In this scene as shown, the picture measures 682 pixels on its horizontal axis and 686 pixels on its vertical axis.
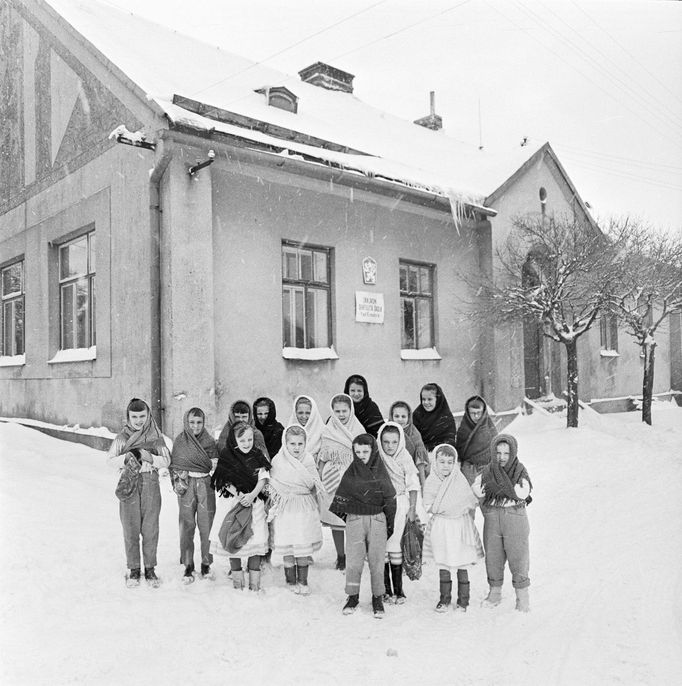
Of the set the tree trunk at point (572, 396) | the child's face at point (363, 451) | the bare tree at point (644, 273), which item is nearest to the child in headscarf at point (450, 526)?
the child's face at point (363, 451)

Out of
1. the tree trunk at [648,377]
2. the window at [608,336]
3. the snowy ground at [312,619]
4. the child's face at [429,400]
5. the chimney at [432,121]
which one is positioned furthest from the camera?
the chimney at [432,121]

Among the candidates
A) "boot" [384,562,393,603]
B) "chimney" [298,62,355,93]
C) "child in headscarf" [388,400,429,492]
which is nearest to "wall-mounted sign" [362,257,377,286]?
"child in headscarf" [388,400,429,492]

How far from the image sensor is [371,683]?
3529 mm

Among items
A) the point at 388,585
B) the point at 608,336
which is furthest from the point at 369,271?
the point at 608,336

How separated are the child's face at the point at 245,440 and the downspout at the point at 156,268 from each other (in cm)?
371

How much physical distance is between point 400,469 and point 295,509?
819 mm

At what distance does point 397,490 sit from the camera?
494 centimetres

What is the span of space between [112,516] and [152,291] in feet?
10.1

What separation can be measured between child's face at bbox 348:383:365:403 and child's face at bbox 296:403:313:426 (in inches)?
30.1

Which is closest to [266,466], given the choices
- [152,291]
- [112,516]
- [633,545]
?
[112,516]

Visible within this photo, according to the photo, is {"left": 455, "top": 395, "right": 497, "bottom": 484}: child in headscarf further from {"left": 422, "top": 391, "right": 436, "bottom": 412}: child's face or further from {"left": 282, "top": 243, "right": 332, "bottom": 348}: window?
{"left": 282, "top": 243, "right": 332, "bottom": 348}: window

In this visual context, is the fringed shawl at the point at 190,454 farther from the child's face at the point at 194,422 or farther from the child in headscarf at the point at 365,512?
the child in headscarf at the point at 365,512

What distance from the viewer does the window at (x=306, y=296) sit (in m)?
10.0

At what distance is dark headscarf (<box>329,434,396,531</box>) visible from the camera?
4645 mm
